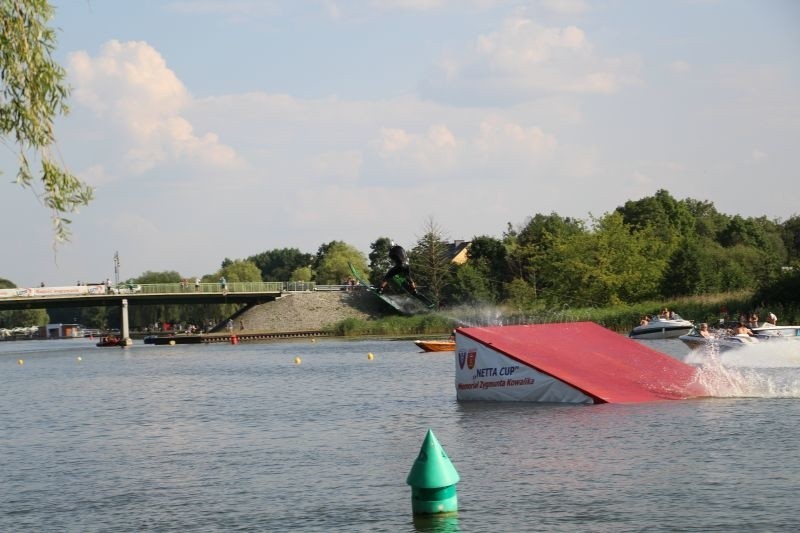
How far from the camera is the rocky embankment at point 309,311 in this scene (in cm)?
12288

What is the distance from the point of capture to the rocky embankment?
123 meters

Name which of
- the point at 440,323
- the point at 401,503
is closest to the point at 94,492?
the point at 401,503

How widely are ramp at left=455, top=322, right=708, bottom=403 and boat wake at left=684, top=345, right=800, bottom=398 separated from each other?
0.68 m

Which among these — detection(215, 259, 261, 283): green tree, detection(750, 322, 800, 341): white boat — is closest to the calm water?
detection(750, 322, 800, 341): white boat

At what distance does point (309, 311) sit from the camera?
12400 centimetres

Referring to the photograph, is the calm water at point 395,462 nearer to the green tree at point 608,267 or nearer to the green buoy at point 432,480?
the green buoy at point 432,480

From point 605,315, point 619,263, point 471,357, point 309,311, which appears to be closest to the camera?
point 471,357

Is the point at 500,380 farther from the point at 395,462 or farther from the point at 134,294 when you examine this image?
the point at 134,294

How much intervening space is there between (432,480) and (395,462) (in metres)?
5.93

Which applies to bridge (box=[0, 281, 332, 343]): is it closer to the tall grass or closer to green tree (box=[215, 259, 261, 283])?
the tall grass

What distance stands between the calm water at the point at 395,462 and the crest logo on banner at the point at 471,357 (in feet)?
3.91

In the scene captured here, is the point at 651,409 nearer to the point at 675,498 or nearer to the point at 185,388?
the point at 675,498

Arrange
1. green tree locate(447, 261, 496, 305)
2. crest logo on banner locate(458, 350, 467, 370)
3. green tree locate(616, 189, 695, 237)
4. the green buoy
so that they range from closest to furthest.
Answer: the green buoy
crest logo on banner locate(458, 350, 467, 370)
green tree locate(447, 261, 496, 305)
green tree locate(616, 189, 695, 237)

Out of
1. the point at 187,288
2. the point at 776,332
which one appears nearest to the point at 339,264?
the point at 187,288
